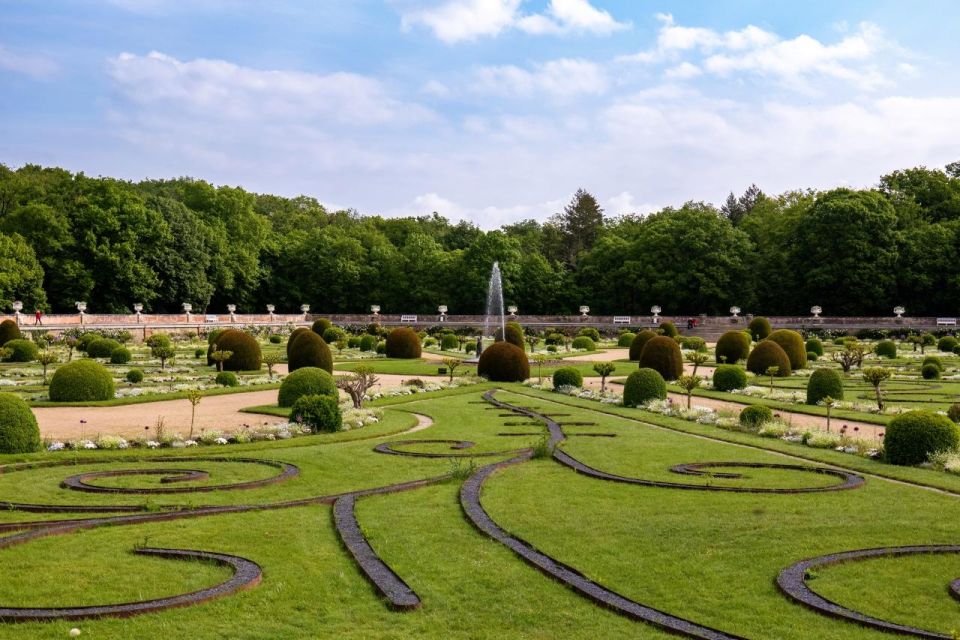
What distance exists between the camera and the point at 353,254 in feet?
257

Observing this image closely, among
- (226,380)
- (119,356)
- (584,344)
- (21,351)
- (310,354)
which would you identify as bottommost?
(226,380)

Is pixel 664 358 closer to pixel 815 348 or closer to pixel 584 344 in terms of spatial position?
pixel 815 348

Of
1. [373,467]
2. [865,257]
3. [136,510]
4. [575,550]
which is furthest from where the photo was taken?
[865,257]

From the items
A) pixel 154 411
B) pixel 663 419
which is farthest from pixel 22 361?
pixel 663 419

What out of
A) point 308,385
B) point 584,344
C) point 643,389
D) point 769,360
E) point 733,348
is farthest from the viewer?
point 584,344

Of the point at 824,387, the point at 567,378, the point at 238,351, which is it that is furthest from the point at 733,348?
the point at 238,351

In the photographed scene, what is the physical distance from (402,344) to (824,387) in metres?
21.5

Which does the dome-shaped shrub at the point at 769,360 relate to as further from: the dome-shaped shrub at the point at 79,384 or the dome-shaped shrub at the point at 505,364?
the dome-shaped shrub at the point at 79,384

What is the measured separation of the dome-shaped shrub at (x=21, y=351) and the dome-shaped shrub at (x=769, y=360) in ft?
91.9

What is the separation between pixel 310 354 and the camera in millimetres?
29641

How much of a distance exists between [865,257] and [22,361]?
53.0 m

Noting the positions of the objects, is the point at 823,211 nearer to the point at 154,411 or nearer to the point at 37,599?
the point at 154,411

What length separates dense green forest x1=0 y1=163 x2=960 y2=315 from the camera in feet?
201

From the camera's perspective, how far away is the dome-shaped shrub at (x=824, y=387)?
23031 mm
